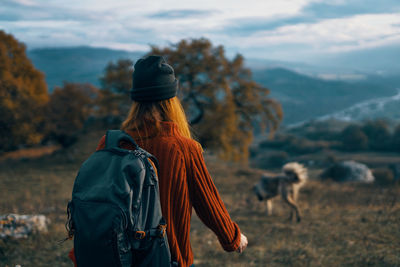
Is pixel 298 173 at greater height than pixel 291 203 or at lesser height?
greater

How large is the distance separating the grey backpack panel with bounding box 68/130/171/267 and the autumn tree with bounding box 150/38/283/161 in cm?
1923

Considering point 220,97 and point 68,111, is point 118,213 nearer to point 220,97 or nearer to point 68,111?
point 220,97

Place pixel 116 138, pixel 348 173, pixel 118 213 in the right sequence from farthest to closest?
1. pixel 348 173
2. pixel 116 138
3. pixel 118 213

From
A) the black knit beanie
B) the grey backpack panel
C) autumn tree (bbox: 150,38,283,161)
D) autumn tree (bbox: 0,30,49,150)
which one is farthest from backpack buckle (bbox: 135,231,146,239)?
autumn tree (bbox: 0,30,49,150)

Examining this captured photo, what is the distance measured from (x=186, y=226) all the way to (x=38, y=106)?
2645cm

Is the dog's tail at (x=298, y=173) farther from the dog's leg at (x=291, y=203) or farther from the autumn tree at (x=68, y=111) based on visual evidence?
the autumn tree at (x=68, y=111)

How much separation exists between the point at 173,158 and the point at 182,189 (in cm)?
19

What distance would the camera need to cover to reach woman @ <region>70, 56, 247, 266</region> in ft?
6.22

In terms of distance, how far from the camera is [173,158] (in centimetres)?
188

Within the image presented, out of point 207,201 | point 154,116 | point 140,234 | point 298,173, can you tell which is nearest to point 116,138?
point 154,116

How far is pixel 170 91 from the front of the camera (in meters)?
2.02

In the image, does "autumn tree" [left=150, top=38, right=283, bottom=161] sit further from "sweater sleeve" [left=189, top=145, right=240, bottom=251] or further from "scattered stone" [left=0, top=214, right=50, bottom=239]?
"sweater sleeve" [left=189, top=145, right=240, bottom=251]

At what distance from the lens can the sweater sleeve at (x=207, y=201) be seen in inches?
75.9

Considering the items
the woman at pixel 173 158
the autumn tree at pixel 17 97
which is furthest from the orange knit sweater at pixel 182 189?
the autumn tree at pixel 17 97
